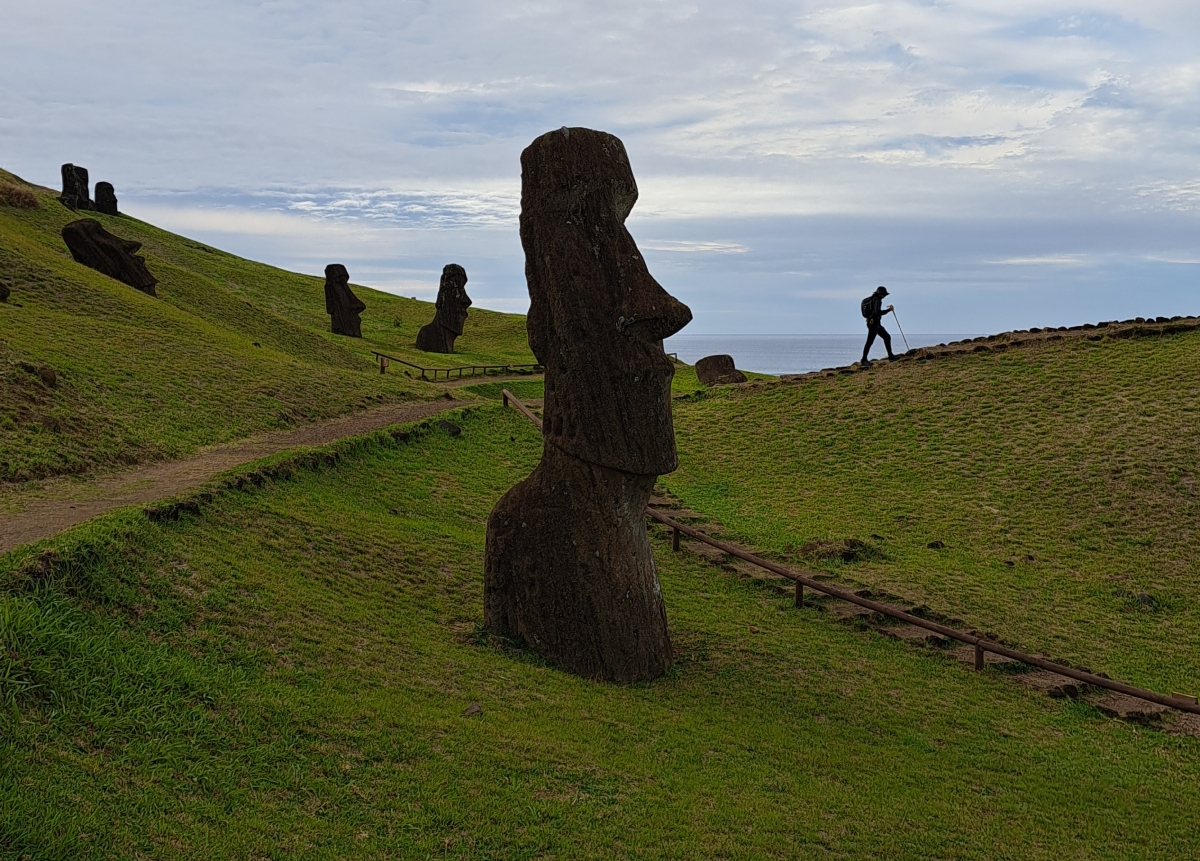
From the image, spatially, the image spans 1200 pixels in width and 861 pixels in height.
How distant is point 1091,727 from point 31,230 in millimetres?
45034

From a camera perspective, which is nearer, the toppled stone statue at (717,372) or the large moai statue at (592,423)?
the large moai statue at (592,423)

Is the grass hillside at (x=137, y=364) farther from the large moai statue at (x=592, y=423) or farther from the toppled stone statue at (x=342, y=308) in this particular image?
the large moai statue at (x=592, y=423)

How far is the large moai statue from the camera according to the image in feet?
37.1

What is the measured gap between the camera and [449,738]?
860 cm

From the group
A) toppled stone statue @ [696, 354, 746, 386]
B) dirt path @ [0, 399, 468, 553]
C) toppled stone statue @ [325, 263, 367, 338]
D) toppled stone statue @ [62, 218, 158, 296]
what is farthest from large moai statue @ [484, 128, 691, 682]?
toppled stone statue @ [325, 263, 367, 338]

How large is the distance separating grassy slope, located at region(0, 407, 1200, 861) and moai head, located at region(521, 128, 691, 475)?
9.57 ft

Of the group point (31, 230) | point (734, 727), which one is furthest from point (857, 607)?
point (31, 230)

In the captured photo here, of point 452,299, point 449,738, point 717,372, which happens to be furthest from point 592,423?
point 452,299

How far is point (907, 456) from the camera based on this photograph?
24328 millimetres

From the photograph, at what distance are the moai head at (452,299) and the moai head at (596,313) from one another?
1443 inches

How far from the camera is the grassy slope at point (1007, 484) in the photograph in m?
15.8

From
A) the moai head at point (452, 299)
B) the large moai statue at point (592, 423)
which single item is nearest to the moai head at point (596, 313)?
the large moai statue at point (592, 423)

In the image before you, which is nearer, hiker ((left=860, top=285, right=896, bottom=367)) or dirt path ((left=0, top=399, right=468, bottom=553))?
dirt path ((left=0, top=399, right=468, bottom=553))

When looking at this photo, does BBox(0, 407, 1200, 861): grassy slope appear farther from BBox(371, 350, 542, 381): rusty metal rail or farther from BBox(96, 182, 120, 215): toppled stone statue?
BBox(96, 182, 120, 215): toppled stone statue
